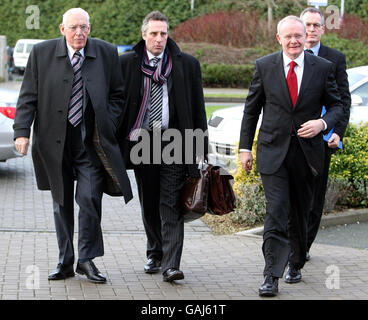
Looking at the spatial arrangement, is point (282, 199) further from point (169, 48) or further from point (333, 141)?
point (169, 48)

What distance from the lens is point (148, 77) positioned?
19.8 ft

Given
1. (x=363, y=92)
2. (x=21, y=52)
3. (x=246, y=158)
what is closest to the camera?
(x=246, y=158)

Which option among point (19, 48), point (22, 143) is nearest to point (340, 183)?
point (22, 143)

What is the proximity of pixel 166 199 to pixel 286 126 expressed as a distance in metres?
1.10

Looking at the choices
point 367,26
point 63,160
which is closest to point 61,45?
point 63,160

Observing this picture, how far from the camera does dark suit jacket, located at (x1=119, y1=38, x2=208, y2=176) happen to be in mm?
6000

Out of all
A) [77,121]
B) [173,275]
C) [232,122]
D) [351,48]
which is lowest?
[351,48]

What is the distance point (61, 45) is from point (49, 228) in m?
2.66

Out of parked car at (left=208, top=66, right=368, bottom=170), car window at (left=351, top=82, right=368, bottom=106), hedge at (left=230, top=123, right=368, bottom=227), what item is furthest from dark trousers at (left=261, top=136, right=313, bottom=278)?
car window at (left=351, top=82, right=368, bottom=106)

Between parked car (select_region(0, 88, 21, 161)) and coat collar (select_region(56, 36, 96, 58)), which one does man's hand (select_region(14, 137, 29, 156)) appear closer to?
coat collar (select_region(56, 36, 96, 58))

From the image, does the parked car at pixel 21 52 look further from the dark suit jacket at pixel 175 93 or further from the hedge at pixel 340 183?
the dark suit jacket at pixel 175 93

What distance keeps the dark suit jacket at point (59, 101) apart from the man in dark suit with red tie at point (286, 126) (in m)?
1.05

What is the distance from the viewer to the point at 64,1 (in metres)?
47.9

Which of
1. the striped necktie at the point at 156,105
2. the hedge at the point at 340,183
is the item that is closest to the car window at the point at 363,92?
the hedge at the point at 340,183
